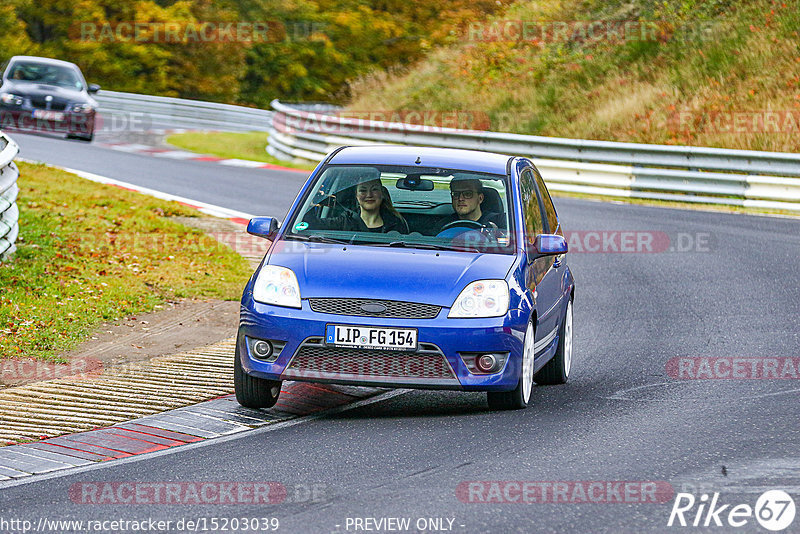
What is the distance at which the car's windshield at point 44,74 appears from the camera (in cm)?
2773

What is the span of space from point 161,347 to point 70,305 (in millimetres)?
1526

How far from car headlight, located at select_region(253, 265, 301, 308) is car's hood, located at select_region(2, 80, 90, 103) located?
2110 cm

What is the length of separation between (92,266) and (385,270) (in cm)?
626

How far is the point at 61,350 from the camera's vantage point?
9570 mm

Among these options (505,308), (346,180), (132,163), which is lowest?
(132,163)

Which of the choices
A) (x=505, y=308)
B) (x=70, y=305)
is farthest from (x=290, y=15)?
(x=505, y=308)

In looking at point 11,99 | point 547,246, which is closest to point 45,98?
point 11,99

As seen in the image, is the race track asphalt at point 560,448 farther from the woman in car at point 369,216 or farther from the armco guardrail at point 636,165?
the armco guardrail at point 636,165

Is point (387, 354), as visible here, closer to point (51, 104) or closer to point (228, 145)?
point (51, 104)

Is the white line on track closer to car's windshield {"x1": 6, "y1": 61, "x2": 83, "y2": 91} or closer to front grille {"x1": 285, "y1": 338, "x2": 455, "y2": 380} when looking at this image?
front grille {"x1": 285, "y1": 338, "x2": 455, "y2": 380}

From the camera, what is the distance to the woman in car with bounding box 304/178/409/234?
839cm

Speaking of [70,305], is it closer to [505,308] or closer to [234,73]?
[505,308]

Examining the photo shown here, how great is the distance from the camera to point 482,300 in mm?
7570

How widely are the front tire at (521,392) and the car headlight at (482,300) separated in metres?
0.31
